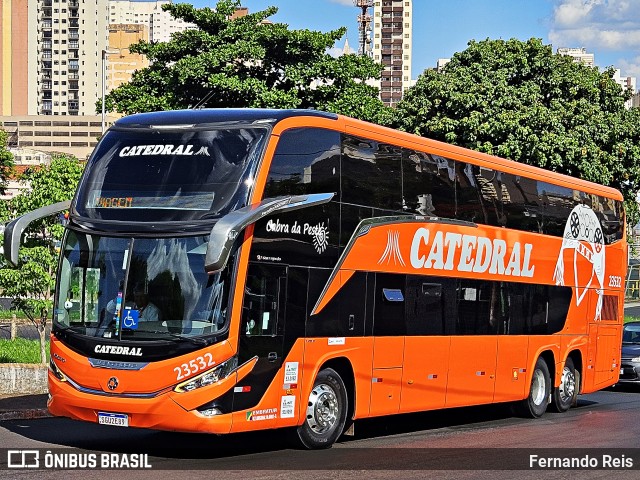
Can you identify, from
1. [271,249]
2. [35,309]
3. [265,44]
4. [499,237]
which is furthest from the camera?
[265,44]

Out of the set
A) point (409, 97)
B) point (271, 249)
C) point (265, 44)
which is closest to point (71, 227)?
point (271, 249)

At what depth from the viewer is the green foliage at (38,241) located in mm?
19925

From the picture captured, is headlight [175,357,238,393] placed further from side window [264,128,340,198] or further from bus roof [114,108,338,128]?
bus roof [114,108,338,128]

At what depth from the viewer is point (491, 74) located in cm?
3909

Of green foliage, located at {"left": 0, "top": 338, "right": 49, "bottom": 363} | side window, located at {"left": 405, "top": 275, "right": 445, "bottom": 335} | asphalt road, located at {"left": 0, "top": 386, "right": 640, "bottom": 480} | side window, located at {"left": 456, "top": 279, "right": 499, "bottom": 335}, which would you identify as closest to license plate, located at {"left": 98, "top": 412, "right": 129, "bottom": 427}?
asphalt road, located at {"left": 0, "top": 386, "right": 640, "bottom": 480}

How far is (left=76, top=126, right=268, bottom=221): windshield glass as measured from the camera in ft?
42.0

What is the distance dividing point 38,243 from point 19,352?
3323 mm

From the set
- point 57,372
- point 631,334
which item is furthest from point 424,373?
point 631,334

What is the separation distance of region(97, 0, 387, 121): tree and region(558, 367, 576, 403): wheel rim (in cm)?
1600

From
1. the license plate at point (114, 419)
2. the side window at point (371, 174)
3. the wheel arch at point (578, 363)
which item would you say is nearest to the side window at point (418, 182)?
→ the side window at point (371, 174)

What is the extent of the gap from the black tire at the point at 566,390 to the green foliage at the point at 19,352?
10020 millimetres

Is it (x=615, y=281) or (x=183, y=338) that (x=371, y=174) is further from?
(x=615, y=281)

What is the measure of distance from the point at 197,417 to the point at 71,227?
9.35 ft

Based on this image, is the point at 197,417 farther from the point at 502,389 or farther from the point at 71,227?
the point at 502,389
